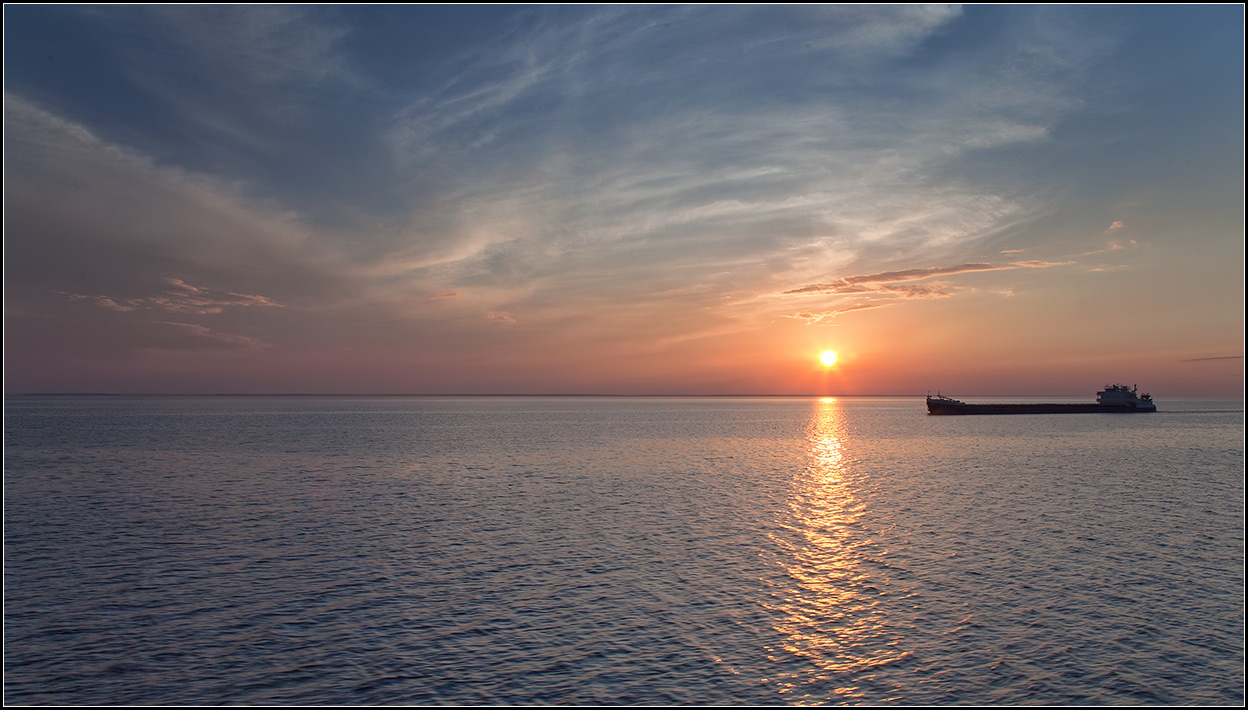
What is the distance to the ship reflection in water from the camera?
68.3ft

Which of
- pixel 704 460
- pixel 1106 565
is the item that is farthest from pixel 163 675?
pixel 704 460

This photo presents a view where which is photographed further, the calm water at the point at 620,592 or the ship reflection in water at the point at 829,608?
the ship reflection in water at the point at 829,608

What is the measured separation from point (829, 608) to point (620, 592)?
28.0 feet

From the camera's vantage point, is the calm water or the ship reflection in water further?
the ship reflection in water

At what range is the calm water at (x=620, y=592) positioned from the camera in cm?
2041

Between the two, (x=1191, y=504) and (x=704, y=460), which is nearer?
(x=1191, y=504)

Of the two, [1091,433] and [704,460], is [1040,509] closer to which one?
[704,460]

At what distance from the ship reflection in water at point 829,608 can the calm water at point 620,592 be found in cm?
14

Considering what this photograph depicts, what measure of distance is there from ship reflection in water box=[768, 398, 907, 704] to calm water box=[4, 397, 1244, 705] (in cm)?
14

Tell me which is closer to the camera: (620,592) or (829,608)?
(829,608)

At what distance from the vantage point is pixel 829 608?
1068 inches

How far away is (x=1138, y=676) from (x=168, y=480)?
73.5m

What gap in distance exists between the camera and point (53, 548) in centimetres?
3606

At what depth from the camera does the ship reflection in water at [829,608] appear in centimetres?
2081
